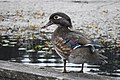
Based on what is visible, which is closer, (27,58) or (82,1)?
(27,58)

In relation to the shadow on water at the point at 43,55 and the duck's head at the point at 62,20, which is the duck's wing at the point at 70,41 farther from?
the shadow on water at the point at 43,55

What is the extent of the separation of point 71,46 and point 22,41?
7.09m

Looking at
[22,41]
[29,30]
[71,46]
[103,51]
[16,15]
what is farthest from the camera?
[16,15]

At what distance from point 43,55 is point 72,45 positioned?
501 cm

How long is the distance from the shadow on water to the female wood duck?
9.79 ft

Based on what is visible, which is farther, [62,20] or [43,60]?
[43,60]

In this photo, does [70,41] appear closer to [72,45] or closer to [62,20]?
[72,45]

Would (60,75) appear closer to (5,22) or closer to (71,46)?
(71,46)

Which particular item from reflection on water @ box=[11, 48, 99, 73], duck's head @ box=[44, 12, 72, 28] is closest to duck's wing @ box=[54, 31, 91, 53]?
duck's head @ box=[44, 12, 72, 28]

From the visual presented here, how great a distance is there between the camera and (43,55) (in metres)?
9.71

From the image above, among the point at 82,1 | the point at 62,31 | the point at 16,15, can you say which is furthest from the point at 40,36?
the point at 82,1

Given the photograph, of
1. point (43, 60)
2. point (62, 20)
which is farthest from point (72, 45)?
point (43, 60)

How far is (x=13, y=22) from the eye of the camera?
16281 millimetres

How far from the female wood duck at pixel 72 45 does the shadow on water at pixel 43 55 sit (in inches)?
117
